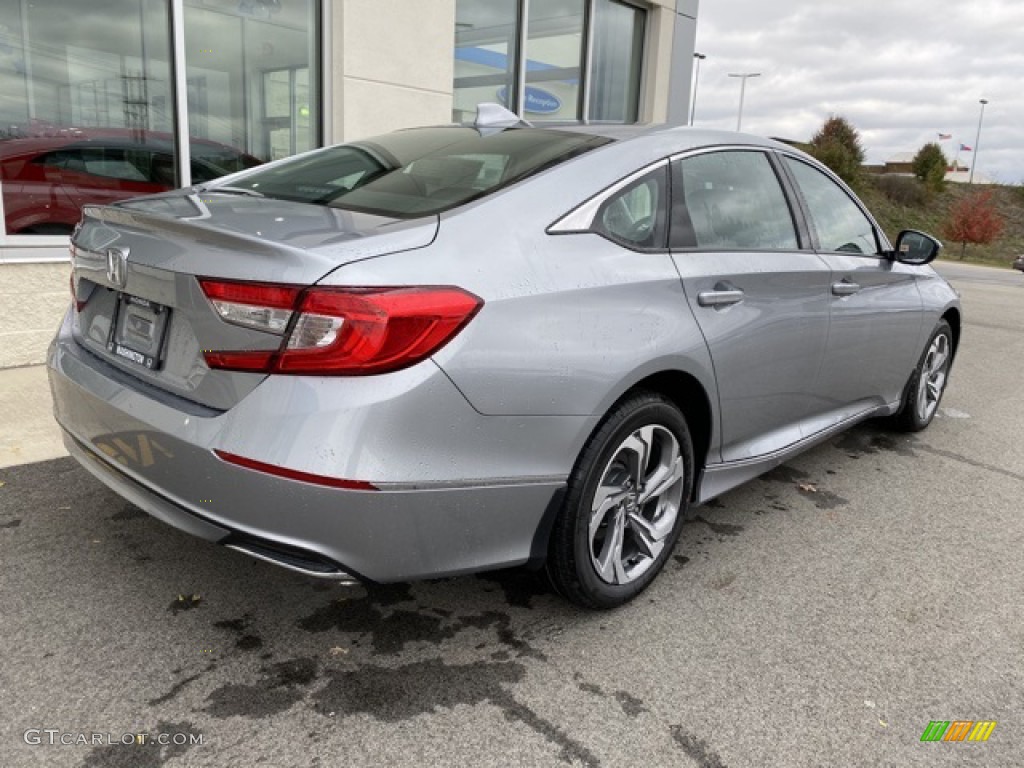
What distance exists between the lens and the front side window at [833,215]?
3.65 metres

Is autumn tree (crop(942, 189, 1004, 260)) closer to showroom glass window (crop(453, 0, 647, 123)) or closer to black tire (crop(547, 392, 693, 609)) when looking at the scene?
showroom glass window (crop(453, 0, 647, 123))

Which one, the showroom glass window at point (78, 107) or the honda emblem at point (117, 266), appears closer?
the honda emblem at point (117, 266)

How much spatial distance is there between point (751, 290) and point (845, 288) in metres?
0.86

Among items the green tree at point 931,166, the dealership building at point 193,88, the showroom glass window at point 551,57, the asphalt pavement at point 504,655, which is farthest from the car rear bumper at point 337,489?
the green tree at point 931,166

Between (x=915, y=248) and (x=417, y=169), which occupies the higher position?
(x=417, y=169)

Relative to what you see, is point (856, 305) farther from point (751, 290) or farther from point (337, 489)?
point (337, 489)

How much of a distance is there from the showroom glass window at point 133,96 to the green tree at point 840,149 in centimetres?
4759

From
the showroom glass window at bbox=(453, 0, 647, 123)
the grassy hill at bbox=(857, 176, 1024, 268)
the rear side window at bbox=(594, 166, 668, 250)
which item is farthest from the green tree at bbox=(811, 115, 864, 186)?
the rear side window at bbox=(594, 166, 668, 250)

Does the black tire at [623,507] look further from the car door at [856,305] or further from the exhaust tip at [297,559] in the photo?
the car door at [856,305]

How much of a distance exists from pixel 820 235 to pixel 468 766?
8.89ft

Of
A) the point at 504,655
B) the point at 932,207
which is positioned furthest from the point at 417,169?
the point at 932,207

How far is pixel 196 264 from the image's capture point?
2078 mm

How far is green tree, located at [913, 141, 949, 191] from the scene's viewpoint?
6231 cm

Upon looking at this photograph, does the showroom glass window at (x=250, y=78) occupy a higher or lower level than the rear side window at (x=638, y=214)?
higher
